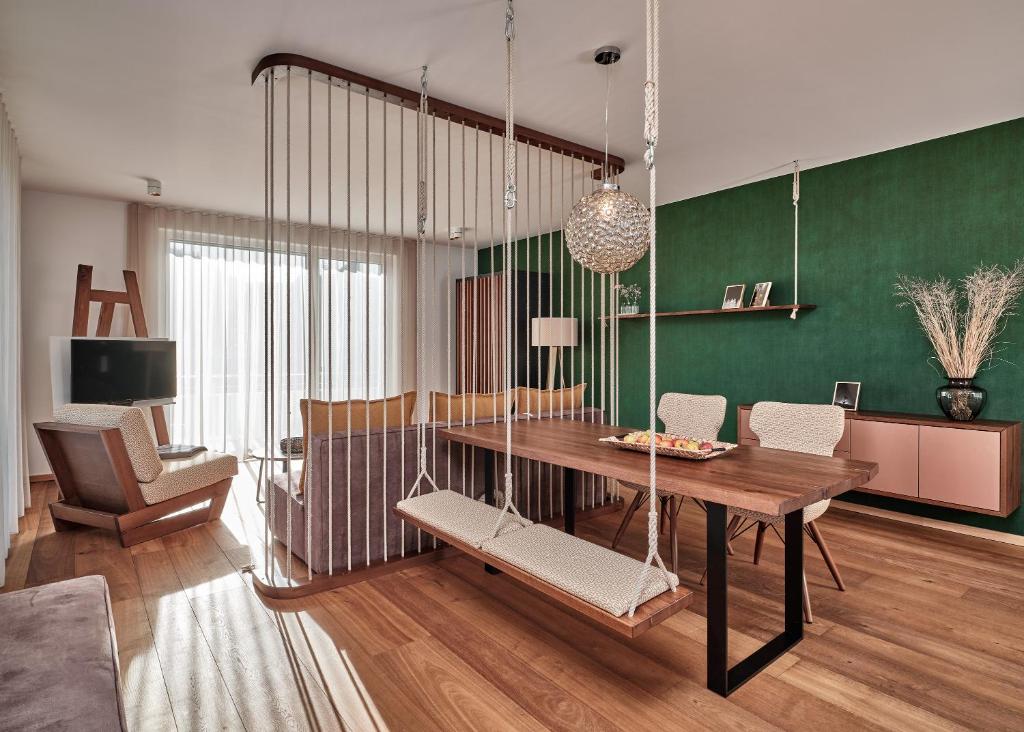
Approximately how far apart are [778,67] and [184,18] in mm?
2682

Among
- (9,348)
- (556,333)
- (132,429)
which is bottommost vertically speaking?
(132,429)

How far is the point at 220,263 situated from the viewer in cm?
545

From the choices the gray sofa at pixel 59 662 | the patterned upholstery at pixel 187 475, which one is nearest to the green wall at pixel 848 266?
the patterned upholstery at pixel 187 475

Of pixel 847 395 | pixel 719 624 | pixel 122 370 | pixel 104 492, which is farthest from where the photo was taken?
pixel 122 370

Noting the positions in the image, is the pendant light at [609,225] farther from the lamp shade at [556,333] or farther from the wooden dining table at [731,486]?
the lamp shade at [556,333]

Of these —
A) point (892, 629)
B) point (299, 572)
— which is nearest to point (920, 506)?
point (892, 629)

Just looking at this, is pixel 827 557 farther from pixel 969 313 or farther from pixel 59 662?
pixel 59 662

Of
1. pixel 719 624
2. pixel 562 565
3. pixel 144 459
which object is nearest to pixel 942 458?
pixel 719 624

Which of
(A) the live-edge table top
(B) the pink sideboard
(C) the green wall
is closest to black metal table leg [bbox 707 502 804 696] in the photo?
(A) the live-edge table top

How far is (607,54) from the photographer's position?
2514 mm

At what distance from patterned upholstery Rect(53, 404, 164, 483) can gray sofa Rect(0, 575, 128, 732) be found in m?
1.78

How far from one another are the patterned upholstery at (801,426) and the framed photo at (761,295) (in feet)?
5.70

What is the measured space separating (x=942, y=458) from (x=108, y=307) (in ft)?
20.1

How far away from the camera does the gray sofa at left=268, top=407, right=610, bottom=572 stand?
8.61ft
